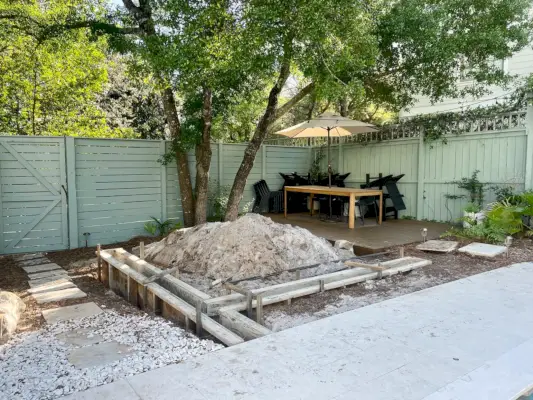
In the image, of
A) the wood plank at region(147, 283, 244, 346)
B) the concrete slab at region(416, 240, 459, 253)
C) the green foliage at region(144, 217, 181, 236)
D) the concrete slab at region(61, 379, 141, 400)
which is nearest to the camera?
the concrete slab at region(61, 379, 141, 400)

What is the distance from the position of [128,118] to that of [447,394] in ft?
39.8

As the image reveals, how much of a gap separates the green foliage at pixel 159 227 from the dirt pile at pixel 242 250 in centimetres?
187

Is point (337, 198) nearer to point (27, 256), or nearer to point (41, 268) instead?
point (41, 268)

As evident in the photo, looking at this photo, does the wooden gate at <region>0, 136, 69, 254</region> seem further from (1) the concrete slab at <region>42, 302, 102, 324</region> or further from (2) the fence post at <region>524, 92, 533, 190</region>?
(2) the fence post at <region>524, 92, 533, 190</region>

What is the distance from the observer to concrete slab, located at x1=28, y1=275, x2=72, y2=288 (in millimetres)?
4145

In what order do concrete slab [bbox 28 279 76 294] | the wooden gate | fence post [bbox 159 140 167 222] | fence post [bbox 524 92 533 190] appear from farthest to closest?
fence post [bbox 159 140 167 222] → fence post [bbox 524 92 533 190] → the wooden gate → concrete slab [bbox 28 279 76 294]

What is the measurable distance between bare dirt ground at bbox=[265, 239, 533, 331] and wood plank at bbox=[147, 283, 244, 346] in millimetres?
490

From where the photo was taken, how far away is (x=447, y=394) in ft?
5.74

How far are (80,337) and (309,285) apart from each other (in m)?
1.92

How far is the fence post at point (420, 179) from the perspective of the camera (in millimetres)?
7434

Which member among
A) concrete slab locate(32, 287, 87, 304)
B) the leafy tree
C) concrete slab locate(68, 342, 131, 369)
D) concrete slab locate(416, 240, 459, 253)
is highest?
the leafy tree

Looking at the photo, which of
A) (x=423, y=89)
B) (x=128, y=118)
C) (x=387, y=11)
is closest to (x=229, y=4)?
(x=387, y=11)

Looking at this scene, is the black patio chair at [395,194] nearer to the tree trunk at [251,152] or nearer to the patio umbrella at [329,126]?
the patio umbrella at [329,126]

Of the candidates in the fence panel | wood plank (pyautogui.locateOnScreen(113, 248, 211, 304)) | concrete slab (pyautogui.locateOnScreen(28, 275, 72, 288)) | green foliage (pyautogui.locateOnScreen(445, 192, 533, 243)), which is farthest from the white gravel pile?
green foliage (pyautogui.locateOnScreen(445, 192, 533, 243))
